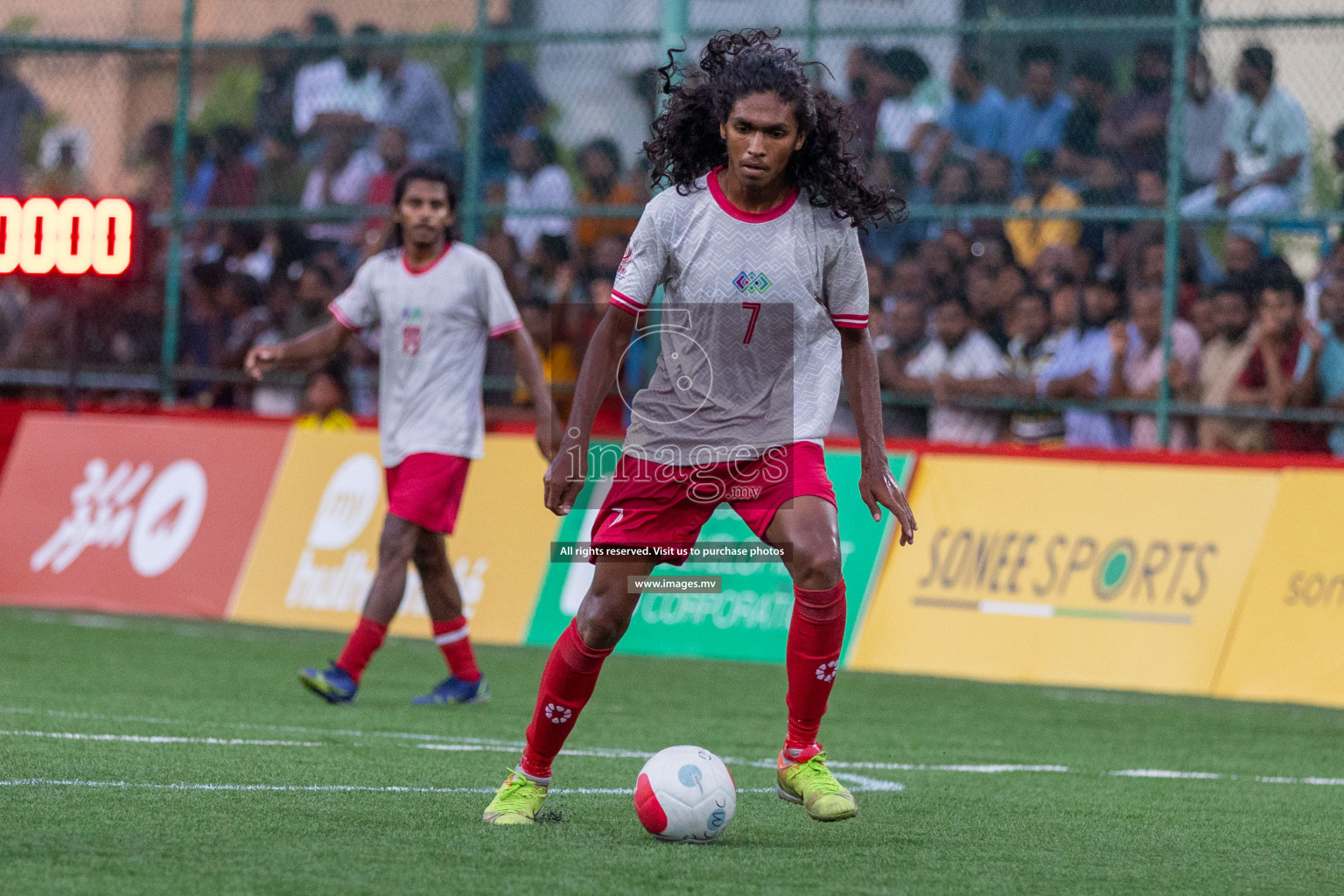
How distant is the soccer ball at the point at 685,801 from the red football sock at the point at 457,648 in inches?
145

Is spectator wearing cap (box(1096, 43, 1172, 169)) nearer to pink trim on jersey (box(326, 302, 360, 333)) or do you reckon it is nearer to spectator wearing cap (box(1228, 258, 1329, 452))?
spectator wearing cap (box(1228, 258, 1329, 452))

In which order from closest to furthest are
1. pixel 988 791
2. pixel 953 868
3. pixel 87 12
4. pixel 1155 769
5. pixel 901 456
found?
pixel 953 868 → pixel 988 791 → pixel 1155 769 → pixel 901 456 → pixel 87 12

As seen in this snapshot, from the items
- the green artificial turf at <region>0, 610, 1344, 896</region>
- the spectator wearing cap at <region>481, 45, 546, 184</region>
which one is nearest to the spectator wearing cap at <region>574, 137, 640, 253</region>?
the spectator wearing cap at <region>481, 45, 546, 184</region>

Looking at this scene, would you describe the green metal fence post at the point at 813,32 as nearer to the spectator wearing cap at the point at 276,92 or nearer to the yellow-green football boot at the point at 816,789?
the spectator wearing cap at the point at 276,92

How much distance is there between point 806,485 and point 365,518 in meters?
7.45

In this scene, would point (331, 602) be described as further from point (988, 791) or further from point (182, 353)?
point (988, 791)

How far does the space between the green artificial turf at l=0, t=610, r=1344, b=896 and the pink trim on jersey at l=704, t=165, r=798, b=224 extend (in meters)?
1.68

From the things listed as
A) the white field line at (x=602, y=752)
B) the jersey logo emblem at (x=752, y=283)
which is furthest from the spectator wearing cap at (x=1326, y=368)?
the jersey logo emblem at (x=752, y=283)

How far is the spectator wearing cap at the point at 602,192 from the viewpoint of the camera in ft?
44.4

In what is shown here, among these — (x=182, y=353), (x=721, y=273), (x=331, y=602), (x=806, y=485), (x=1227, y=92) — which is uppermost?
(x=1227, y=92)

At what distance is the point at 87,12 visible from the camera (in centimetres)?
2062

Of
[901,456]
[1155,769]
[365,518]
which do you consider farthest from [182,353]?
[1155,769]

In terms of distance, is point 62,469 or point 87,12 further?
point 87,12

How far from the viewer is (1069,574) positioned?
10.6m
